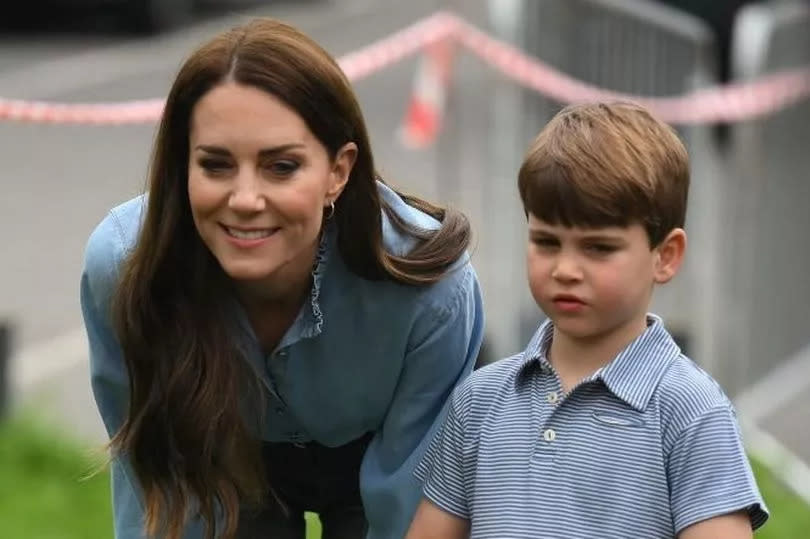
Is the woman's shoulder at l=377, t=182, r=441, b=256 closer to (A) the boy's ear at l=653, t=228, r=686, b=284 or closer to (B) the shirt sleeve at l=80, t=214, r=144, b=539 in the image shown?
(B) the shirt sleeve at l=80, t=214, r=144, b=539

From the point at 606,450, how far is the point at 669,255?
33 cm

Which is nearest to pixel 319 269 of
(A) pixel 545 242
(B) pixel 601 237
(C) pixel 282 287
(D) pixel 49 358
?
(C) pixel 282 287

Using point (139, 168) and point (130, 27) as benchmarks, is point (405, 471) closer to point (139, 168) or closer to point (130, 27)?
point (139, 168)

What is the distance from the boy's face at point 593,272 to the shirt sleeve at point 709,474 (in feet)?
0.72

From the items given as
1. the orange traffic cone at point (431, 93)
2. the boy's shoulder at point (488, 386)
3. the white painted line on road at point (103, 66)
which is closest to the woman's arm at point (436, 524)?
the boy's shoulder at point (488, 386)

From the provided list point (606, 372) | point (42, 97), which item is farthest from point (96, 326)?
point (42, 97)

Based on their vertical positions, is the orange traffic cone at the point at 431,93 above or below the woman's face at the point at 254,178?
below

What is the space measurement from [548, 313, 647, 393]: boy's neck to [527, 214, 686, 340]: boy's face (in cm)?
1

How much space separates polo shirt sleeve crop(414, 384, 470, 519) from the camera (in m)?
3.45

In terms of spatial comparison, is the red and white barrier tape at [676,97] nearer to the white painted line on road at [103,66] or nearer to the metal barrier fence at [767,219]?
the metal barrier fence at [767,219]

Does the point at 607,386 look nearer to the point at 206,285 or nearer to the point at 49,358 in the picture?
the point at 206,285

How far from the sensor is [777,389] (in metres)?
7.56

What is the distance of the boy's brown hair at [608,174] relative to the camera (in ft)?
10.5

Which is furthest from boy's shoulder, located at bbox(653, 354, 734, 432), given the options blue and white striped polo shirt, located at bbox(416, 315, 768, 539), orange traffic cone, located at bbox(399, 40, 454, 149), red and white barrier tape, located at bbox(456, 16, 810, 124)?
orange traffic cone, located at bbox(399, 40, 454, 149)
